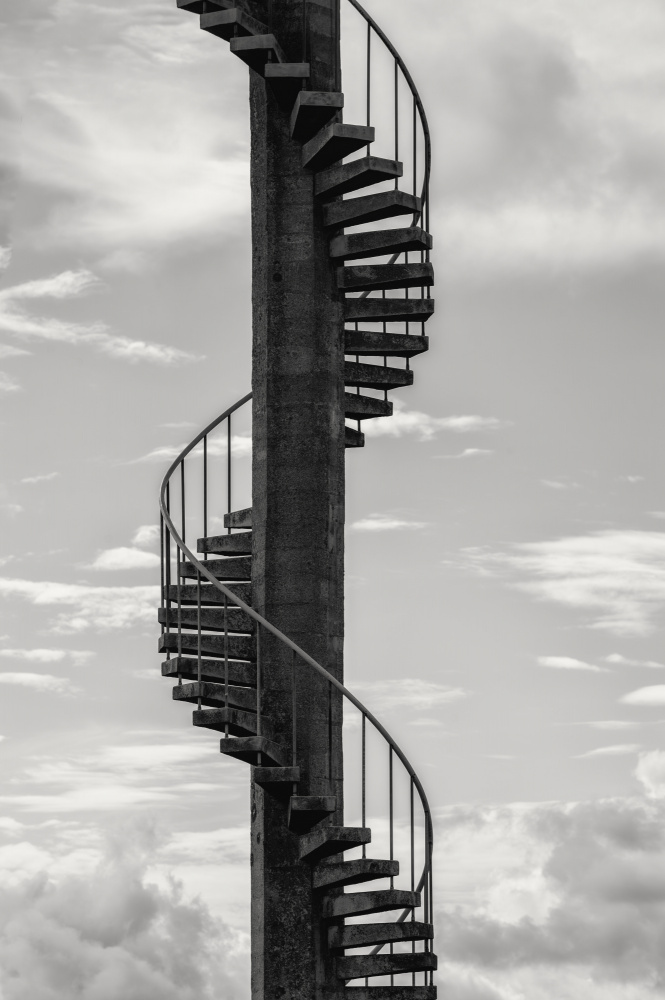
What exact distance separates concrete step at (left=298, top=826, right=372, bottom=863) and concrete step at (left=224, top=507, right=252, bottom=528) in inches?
111

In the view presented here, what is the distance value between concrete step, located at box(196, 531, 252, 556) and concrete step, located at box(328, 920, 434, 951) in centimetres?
326

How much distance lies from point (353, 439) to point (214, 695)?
281 cm

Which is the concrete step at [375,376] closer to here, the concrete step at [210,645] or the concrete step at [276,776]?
the concrete step at [210,645]

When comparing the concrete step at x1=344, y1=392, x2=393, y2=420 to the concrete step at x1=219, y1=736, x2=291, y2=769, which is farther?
the concrete step at x1=344, y1=392, x2=393, y2=420

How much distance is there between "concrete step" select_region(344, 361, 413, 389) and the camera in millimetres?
16578

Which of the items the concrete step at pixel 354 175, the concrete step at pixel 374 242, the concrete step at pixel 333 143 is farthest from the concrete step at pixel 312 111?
the concrete step at pixel 374 242

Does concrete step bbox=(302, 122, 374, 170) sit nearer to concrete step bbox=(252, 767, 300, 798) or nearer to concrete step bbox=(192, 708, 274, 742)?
concrete step bbox=(192, 708, 274, 742)

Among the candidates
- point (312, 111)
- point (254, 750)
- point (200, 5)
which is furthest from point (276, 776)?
point (200, 5)

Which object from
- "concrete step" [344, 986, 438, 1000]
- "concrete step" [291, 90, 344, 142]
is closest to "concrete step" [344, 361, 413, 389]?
"concrete step" [291, 90, 344, 142]

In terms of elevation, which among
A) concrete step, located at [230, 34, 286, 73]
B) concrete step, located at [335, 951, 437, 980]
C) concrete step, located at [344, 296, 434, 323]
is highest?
concrete step, located at [230, 34, 286, 73]

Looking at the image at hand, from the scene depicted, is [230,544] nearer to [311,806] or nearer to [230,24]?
[311,806]

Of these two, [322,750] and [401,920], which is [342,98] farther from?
[401,920]

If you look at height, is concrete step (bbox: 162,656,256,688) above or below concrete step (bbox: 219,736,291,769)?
above

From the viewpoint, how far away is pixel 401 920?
1509cm
